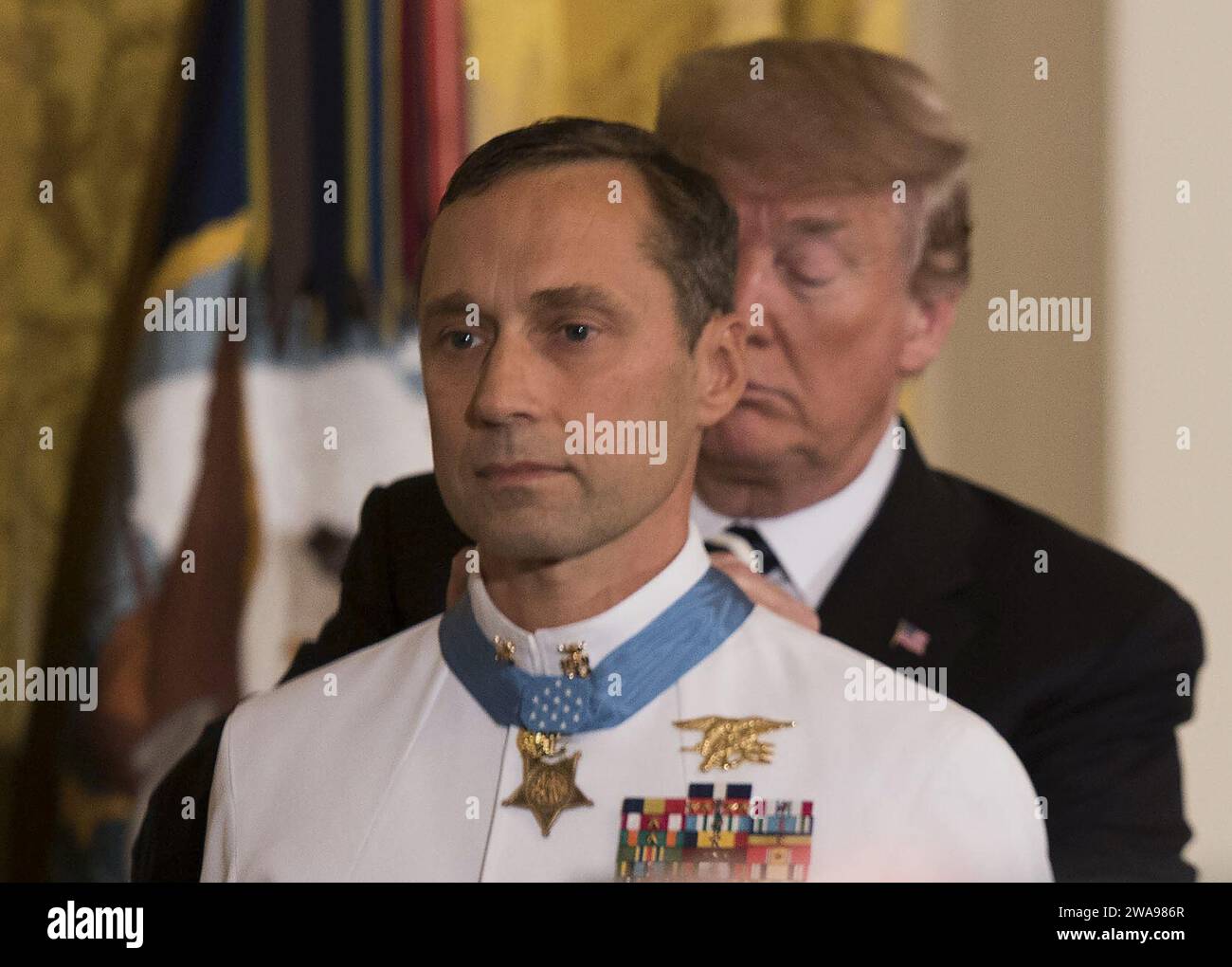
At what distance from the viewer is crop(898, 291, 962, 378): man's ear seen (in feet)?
7.97

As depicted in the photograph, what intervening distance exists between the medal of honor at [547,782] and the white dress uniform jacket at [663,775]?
0.01 m

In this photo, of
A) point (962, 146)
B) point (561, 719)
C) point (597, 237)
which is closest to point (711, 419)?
point (597, 237)

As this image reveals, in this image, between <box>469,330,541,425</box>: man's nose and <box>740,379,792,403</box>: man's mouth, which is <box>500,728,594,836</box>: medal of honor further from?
<box>740,379,792,403</box>: man's mouth

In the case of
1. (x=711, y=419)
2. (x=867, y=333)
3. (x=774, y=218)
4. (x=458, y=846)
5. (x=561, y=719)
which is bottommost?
(x=458, y=846)

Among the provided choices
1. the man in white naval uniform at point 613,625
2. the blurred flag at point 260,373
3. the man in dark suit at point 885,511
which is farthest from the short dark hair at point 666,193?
the blurred flag at point 260,373

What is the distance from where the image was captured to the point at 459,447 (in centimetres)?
211

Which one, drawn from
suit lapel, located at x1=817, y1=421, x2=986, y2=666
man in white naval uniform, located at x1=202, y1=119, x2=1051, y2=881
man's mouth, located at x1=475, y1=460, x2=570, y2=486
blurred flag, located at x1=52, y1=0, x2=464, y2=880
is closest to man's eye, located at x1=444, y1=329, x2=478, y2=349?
man in white naval uniform, located at x1=202, y1=119, x2=1051, y2=881

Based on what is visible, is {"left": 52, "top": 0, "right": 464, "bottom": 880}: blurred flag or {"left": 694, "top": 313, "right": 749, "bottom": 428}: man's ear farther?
{"left": 52, "top": 0, "right": 464, "bottom": 880}: blurred flag

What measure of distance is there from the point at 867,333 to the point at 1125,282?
1.31 ft

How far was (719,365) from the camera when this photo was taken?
217 cm

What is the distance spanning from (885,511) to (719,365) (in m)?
0.40

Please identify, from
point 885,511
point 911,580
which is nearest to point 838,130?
point 885,511

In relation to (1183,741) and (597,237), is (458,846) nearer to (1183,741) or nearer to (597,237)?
(597,237)

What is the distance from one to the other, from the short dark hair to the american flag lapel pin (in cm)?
53
